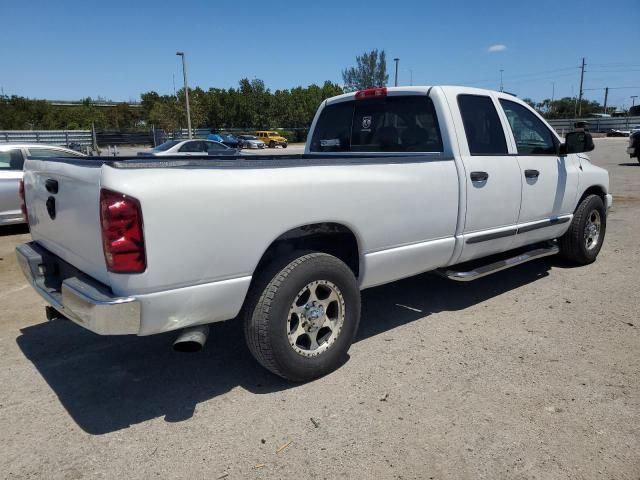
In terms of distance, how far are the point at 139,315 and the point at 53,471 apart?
86 centimetres

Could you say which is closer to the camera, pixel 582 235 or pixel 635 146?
pixel 582 235

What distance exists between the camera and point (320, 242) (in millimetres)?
3609

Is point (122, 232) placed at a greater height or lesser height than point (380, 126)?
lesser

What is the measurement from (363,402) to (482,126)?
8.92 ft

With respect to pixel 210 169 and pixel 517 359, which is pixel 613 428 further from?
pixel 210 169

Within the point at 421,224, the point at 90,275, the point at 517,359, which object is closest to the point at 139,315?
the point at 90,275

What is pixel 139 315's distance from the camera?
8.48 ft

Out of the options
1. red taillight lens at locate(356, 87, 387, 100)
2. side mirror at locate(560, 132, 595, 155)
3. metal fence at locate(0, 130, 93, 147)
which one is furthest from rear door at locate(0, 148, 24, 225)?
metal fence at locate(0, 130, 93, 147)

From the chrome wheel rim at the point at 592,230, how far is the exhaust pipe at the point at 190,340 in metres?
4.77

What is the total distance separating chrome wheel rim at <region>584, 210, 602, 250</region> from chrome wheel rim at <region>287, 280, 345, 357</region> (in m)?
3.82

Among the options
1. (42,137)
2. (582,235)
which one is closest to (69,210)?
(582,235)

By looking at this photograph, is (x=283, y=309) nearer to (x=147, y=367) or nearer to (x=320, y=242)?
(x=320, y=242)

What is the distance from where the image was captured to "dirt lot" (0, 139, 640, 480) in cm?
256

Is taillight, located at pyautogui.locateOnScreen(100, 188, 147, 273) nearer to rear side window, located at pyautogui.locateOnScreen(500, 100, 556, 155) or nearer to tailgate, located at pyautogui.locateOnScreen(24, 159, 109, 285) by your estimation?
tailgate, located at pyautogui.locateOnScreen(24, 159, 109, 285)
